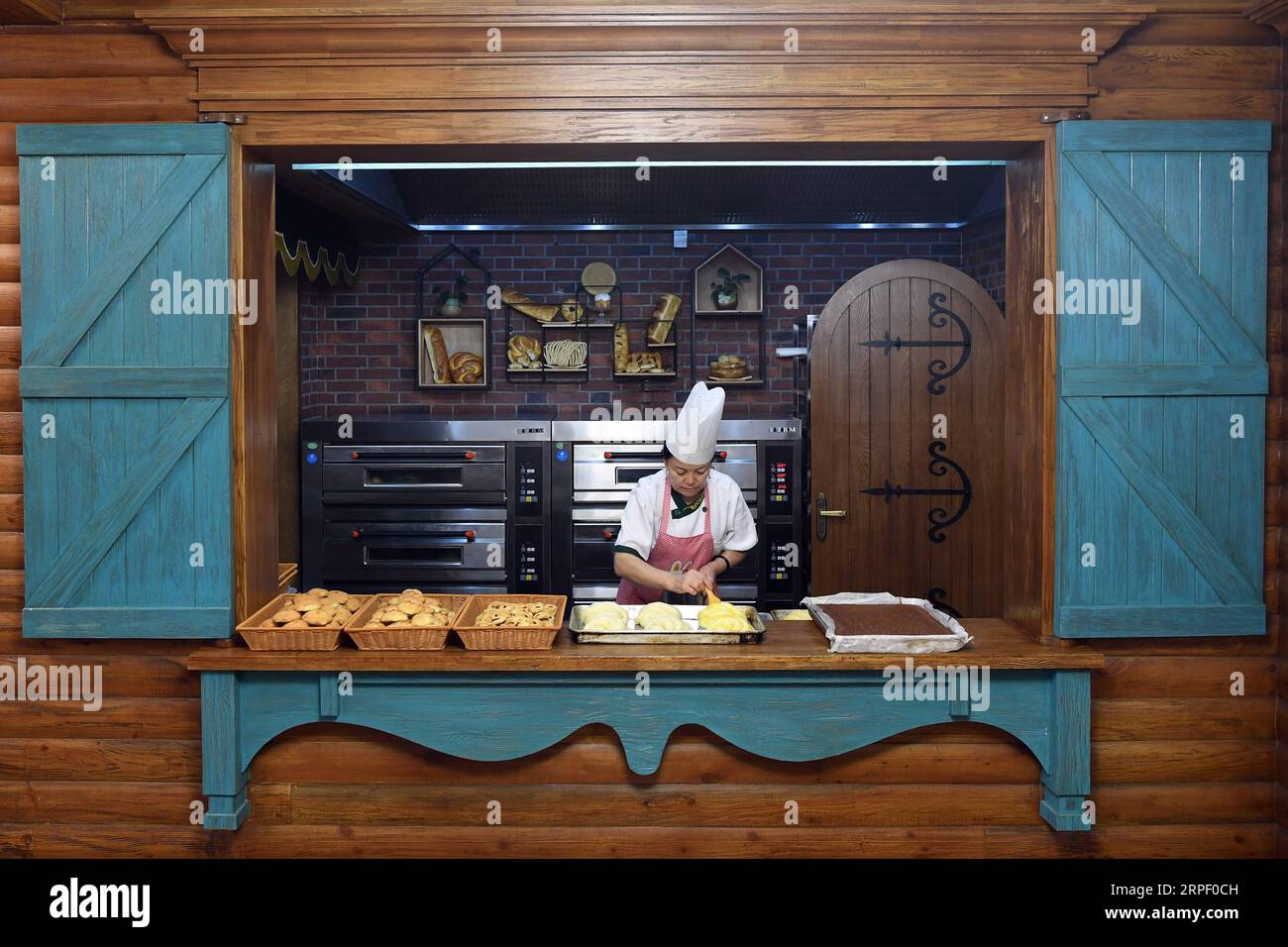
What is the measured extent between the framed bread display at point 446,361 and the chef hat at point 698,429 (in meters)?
2.55

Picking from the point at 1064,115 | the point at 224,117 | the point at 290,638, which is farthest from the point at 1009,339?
the point at 224,117

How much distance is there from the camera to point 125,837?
3279 mm

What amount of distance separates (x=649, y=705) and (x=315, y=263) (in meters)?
3.49

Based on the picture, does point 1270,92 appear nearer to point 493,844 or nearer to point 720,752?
point 720,752

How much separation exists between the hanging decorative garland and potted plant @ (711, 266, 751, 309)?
220cm

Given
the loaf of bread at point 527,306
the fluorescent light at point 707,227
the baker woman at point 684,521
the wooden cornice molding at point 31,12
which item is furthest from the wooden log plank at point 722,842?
the fluorescent light at point 707,227

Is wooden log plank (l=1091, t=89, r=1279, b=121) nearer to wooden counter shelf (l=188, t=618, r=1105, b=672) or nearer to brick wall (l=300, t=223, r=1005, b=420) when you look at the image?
wooden counter shelf (l=188, t=618, r=1105, b=672)

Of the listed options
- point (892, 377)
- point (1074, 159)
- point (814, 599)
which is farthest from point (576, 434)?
point (1074, 159)

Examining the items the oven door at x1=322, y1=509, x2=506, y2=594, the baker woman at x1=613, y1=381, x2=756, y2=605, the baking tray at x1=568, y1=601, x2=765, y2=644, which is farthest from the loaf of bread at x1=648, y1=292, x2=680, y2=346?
the baking tray at x1=568, y1=601, x2=765, y2=644

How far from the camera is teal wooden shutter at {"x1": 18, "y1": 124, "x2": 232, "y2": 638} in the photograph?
3.17m

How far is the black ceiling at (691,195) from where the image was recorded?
5.38m

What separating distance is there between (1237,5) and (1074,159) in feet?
2.33

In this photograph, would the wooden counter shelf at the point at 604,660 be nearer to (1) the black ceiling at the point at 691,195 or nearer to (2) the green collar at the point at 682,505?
(2) the green collar at the point at 682,505

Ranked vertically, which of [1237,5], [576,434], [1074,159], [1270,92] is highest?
[1237,5]
